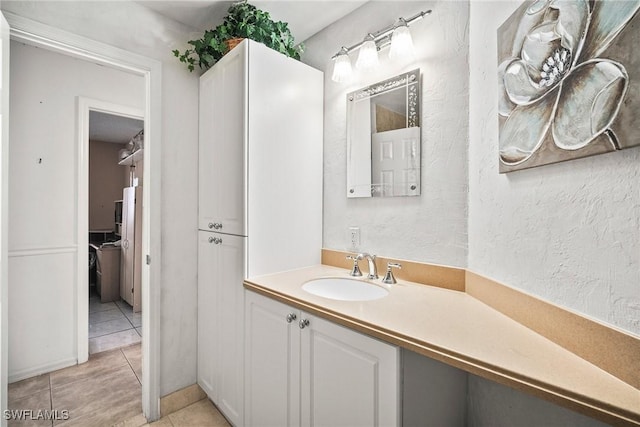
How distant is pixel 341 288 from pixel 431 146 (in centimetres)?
85

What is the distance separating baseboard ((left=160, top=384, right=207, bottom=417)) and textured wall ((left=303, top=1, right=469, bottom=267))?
1.35 metres

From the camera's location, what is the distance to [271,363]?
4.23 feet

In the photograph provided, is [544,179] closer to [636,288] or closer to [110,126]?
[636,288]

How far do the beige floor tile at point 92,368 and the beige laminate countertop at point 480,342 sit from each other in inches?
71.8

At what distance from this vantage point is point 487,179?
1.12 metres

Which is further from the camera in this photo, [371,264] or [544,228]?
[371,264]

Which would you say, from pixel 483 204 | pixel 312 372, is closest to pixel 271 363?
pixel 312 372

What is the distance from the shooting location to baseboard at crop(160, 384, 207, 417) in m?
1.72

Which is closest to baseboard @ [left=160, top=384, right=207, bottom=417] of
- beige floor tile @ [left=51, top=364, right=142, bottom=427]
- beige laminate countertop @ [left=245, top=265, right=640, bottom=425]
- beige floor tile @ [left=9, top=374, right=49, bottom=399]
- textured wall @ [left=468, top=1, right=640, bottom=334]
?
beige floor tile @ [left=51, top=364, right=142, bottom=427]

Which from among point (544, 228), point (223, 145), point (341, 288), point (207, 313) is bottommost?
point (207, 313)

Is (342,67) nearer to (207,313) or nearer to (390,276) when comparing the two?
(390,276)

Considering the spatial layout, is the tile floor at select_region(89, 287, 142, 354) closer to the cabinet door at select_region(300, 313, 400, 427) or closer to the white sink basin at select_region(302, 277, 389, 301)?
the white sink basin at select_region(302, 277, 389, 301)

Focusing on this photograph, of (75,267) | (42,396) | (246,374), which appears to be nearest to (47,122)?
(75,267)

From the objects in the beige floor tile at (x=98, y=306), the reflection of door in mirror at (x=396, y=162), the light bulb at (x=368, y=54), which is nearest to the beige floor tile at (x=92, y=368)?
the beige floor tile at (x=98, y=306)
